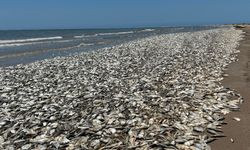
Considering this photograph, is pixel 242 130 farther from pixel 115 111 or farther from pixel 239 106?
pixel 115 111

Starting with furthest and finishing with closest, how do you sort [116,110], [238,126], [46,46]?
[46,46], [116,110], [238,126]

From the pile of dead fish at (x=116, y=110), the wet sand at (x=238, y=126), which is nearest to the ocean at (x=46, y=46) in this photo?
the pile of dead fish at (x=116, y=110)

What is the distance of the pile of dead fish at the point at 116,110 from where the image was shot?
6.23 meters

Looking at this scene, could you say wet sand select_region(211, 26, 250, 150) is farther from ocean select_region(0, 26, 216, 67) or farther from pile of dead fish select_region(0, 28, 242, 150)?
ocean select_region(0, 26, 216, 67)

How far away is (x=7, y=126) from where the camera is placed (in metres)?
7.23

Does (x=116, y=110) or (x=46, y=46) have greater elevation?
(x=116, y=110)

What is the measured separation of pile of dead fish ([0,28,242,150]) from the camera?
6234mm

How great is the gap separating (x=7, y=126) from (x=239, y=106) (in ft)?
19.0

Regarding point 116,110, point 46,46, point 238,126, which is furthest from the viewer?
point 46,46

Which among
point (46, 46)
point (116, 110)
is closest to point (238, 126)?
point (116, 110)

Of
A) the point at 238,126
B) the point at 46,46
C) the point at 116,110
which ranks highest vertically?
the point at 116,110

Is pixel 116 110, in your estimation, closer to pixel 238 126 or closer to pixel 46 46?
pixel 238 126

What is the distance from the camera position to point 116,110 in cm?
805

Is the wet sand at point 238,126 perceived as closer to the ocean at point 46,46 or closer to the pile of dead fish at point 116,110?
the pile of dead fish at point 116,110
